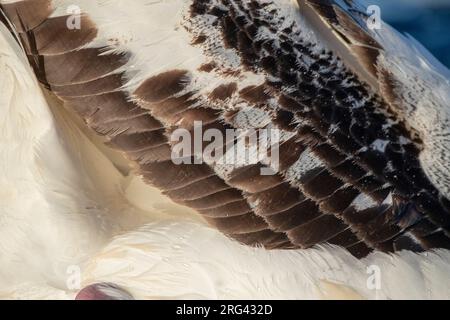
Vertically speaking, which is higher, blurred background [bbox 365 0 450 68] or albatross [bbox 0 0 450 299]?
blurred background [bbox 365 0 450 68]

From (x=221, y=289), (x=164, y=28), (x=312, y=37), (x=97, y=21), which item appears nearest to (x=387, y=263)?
(x=221, y=289)

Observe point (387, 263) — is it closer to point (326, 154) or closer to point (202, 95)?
point (326, 154)

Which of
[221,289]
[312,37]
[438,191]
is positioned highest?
[312,37]

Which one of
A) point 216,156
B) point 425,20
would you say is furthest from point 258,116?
point 425,20

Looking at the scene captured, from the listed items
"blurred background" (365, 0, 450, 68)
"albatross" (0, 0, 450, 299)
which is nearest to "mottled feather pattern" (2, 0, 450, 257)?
"albatross" (0, 0, 450, 299)

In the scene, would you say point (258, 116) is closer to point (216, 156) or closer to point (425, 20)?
point (216, 156)

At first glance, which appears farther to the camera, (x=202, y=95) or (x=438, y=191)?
(x=438, y=191)

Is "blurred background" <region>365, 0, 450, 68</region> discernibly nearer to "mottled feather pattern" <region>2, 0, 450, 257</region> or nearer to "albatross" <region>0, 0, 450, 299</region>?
"albatross" <region>0, 0, 450, 299</region>

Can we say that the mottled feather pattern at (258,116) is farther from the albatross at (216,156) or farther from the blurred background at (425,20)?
the blurred background at (425,20)
